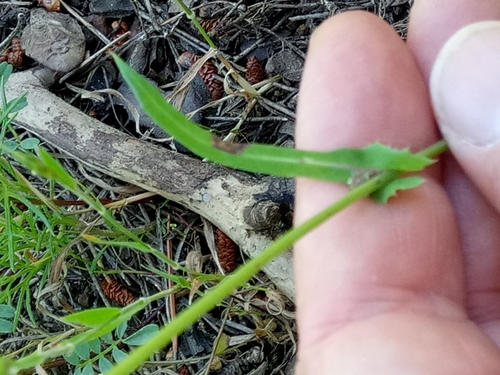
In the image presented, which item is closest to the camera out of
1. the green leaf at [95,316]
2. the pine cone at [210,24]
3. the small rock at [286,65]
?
the green leaf at [95,316]

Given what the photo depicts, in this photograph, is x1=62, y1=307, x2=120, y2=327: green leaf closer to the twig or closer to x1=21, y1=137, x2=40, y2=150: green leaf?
x1=21, y1=137, x2=40, y2=150: green leaf

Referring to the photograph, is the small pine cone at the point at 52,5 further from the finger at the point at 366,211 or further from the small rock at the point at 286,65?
the finger at the point at 366,211

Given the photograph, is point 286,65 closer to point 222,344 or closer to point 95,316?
point 222,344

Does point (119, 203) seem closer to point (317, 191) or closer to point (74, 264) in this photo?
point (74, 264)

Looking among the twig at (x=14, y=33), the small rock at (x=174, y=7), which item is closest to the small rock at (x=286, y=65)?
the small rock at (x=174, y=7)

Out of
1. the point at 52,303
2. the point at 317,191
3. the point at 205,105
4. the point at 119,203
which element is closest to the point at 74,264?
the point at 52,303

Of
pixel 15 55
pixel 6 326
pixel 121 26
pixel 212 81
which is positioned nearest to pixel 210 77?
pixel 212 81
